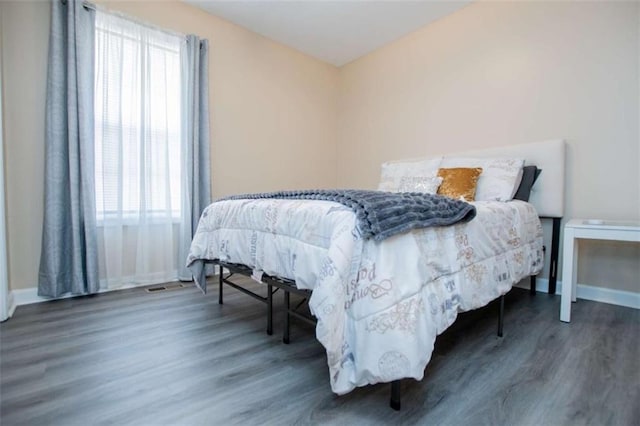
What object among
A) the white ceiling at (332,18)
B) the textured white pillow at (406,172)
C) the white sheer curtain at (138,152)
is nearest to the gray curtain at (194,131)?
the white sheer curtain at (138,152)

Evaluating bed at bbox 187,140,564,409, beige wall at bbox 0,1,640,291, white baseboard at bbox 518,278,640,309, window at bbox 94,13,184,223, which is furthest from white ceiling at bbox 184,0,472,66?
white baseboard at bbox 518,278,640,309

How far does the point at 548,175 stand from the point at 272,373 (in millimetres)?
2461

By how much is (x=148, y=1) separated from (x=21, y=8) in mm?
888

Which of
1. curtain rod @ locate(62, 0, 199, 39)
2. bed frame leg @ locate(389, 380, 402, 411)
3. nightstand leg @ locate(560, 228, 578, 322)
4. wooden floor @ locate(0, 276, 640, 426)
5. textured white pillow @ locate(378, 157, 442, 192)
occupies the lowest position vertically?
wooden floor @ locate(0, 276, 640, 426)

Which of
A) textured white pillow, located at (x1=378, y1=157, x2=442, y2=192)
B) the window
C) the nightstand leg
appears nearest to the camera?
the nightstand leg

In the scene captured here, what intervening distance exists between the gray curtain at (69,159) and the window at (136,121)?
4.2 inches

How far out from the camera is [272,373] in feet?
4.34

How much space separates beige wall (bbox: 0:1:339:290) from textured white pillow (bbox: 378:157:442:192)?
4.14ft

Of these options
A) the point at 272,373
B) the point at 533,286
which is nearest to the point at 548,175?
the point at 533,286

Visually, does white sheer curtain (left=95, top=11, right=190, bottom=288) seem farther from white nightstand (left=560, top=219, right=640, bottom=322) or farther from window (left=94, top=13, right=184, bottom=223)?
white nightstand (left=560, top=219, right=640, bottom=322)

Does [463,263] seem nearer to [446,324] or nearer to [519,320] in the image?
[446,324]

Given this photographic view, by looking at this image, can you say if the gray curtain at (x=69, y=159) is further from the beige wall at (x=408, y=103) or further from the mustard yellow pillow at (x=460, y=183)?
the mustard yellow pillow at (x=460, y=183)

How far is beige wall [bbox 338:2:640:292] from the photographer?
7.02ft

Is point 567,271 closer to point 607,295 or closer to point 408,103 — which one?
point 607,295
